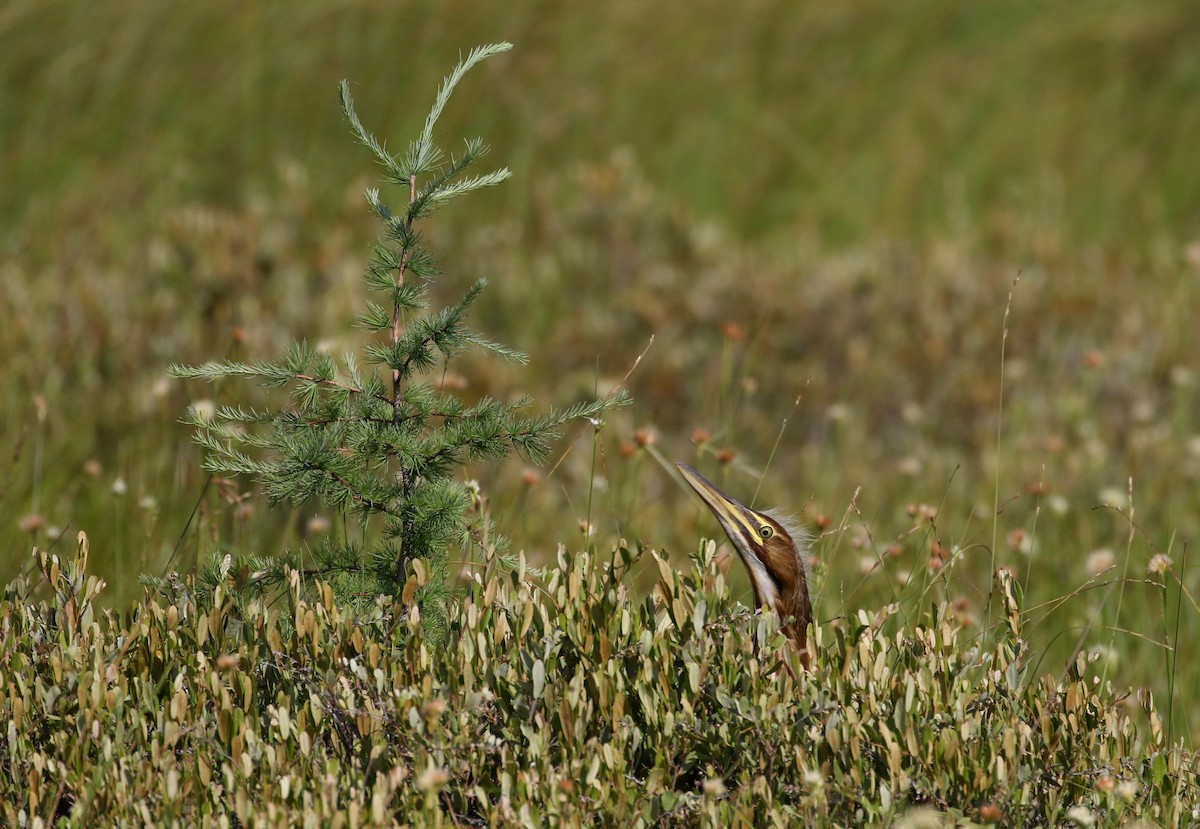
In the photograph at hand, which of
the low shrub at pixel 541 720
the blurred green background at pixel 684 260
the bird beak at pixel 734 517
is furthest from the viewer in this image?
the blurred green background at pixel 684 260

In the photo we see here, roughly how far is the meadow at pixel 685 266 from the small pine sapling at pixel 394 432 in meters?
0.96

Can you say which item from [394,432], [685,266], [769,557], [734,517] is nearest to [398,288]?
[394,432]

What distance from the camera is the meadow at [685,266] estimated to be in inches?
206

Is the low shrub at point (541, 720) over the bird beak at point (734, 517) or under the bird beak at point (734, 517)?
under

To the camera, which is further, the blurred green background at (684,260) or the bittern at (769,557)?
the blurred green background at (684,260)

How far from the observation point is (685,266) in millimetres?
8398

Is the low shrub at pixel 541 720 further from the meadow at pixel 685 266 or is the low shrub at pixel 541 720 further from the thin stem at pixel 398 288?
the meadow at pixel 685 266

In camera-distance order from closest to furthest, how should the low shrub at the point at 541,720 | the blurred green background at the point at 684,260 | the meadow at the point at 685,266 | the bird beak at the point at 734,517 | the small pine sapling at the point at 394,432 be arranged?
the low shrub at the point at 541,720
the small pine sapling at the point at 394,432
the bird beak at the point at 734,517
the meadow at the point at 685,266
the blurred green background at the point at 684,260

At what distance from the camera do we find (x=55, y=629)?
3.02 metres

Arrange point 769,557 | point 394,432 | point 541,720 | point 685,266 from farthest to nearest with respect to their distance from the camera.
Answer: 1. point 685,266
2. point 769,557
3. point 394,432
4. point 541,720

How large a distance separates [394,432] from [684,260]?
18.2ft

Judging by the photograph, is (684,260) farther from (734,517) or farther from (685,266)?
(734,517)

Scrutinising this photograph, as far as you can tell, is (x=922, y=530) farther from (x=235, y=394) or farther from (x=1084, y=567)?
(x=235, y=394)

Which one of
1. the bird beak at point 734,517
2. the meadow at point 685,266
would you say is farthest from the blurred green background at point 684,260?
the bird beak at point 734,517
